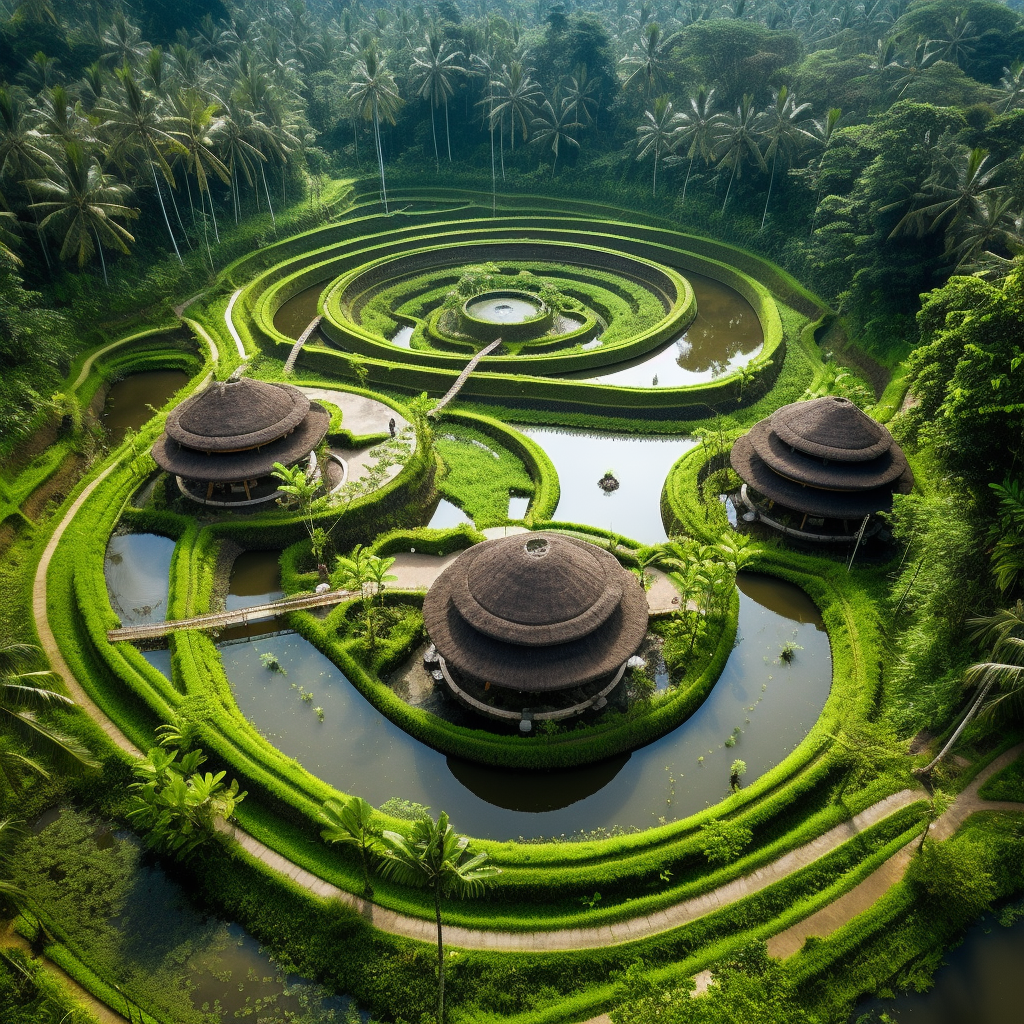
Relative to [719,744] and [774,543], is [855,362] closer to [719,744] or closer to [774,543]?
[774,543]

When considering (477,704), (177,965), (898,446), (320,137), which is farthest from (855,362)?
(320,137)

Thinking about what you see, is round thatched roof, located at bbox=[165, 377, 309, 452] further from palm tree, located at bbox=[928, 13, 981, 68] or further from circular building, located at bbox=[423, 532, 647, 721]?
palm tree, located at bbox=[928, 13, 981, 68]

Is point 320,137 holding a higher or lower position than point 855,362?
higher

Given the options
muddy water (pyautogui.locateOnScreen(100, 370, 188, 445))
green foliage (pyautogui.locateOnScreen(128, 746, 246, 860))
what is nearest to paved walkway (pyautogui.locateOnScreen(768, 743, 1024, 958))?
green foliage (pyautogui.locateOnScreen(128, 746, 246, 860))

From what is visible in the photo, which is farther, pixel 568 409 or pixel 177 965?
pixel 568 409

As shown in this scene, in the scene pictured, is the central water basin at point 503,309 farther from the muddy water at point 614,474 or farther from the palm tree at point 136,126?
the palm tree at point 136,126
